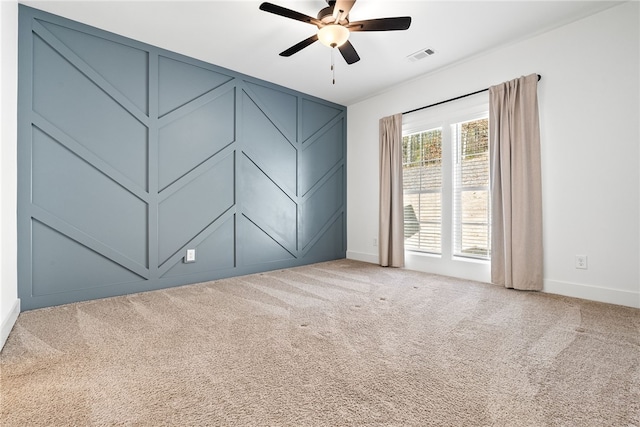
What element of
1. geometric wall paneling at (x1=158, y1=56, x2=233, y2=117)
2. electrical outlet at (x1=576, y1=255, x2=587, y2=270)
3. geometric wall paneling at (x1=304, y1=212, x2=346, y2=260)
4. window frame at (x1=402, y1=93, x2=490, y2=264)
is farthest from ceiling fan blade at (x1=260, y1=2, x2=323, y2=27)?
electrical outlet at (x1=576, y1=255, x2=587, y2=270)

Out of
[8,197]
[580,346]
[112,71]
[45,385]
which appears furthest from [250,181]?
[580,346]

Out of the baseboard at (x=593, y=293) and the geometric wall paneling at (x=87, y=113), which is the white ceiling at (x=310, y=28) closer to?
the geometric wall paneling at (x=87, y=113)

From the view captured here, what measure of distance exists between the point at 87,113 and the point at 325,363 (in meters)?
3.09

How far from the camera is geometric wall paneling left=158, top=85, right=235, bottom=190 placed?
10.9 feet

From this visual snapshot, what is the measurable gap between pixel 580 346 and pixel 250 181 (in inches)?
139

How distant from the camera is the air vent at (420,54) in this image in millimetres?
3367

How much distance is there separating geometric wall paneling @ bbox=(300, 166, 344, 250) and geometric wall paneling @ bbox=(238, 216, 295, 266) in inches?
19.2

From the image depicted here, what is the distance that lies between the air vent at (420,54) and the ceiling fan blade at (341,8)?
134 cm

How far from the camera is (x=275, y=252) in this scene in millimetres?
4262

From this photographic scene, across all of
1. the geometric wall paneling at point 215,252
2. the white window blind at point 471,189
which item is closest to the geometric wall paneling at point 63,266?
the geometric wall paneling at point 215,252

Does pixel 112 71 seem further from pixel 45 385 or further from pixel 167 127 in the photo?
pixel 45 385

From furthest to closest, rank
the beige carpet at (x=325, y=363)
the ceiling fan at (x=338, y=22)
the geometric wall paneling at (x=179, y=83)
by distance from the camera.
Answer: the geometric wall paneling at (x=179, y=83) → the ceiling fan at (x=338, y=22) → the beige carpet at (x=325, y=363)

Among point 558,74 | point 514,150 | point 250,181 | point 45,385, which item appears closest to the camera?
point 45,385

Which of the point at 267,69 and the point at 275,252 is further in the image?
the point at 275,252
